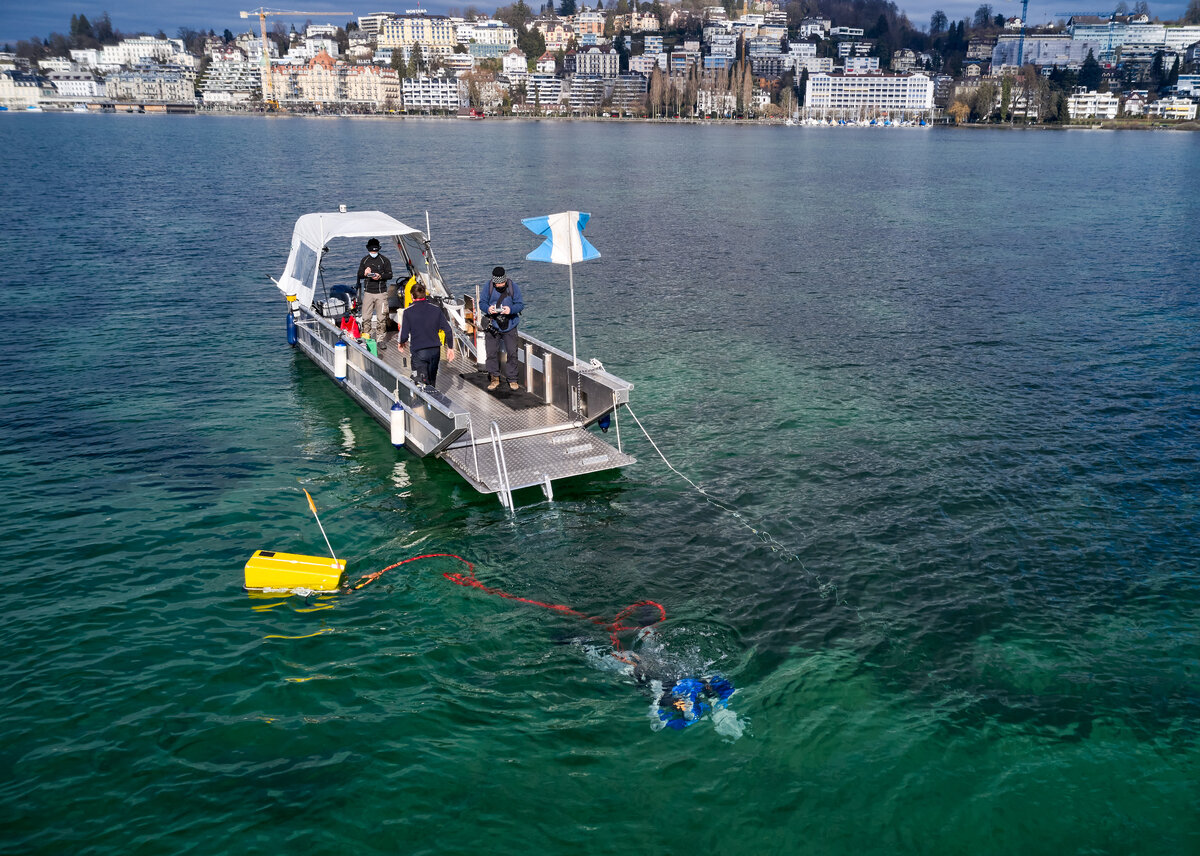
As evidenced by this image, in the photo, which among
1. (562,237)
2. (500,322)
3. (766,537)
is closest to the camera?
(766,537)

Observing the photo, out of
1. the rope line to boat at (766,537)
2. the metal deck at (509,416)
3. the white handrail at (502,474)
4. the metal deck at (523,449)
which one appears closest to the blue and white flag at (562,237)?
the metal deck at (509,416)

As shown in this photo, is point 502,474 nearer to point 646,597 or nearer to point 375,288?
point 646,597

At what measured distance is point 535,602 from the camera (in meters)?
10.7

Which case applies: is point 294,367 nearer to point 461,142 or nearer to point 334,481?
point 334,481

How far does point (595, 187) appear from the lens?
65.2 metres

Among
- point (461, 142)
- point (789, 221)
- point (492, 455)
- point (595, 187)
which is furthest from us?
point (461, 142)

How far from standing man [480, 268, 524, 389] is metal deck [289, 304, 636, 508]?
0.33 metres

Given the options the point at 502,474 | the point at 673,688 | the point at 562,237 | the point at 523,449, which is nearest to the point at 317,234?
the point at 562,237

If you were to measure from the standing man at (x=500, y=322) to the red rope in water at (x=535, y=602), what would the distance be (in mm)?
5176

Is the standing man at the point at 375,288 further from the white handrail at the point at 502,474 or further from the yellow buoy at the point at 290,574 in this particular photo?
the yellow buoy at the point at 290,574

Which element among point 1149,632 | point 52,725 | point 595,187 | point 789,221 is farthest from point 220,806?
point 595,187

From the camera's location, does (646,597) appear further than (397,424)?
No

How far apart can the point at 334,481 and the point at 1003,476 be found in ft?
39.7

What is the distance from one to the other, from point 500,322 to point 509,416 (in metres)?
1.82
